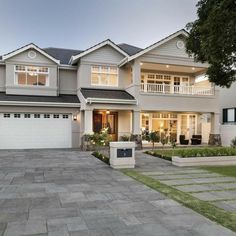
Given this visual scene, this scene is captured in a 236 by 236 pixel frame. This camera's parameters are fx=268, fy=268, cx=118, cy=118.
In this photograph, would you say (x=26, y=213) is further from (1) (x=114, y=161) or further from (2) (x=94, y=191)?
(1) (x=114, y=161)

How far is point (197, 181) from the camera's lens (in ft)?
28.7

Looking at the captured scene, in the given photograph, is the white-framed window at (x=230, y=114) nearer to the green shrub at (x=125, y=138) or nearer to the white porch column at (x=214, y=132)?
the white porch column at (x=214, y=132)

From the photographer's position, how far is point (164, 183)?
27.6 ft

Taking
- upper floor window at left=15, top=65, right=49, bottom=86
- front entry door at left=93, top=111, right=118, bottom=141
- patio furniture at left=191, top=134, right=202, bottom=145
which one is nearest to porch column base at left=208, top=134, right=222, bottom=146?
patio furniture at left=191, top=134, right=202, bottom=145

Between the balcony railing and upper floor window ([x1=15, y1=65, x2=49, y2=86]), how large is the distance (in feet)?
23.7

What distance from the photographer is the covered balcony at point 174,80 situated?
19.9 meters

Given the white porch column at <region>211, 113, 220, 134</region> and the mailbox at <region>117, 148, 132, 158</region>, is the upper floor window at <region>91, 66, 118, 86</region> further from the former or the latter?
the mailbox at <region>117, 148, 132, 158</region>

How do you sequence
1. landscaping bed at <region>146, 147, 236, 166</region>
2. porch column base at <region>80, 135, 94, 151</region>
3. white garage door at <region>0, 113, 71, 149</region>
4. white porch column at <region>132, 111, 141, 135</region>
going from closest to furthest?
1. landscaping bed at <region>146, 147, 236, 166</region>
2. porch column base at <region>80, 135, 94, 151</region>
3. white garage door at <region>0, 113, 71, 149</region>
4. white porch column at <region>132, 111, 141, 135</region>

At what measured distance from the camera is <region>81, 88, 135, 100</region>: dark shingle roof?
18141 mm

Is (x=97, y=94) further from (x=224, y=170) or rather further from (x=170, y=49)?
(x=224, y=170)

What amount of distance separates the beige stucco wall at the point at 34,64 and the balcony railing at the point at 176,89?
21.7 feet

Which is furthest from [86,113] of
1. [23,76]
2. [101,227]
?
[101,227]

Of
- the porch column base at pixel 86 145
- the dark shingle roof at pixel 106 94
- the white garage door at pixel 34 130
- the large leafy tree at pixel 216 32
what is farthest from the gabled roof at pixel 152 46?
the large leafy tree at pixel 216 32

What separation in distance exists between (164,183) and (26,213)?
4.45 meters
